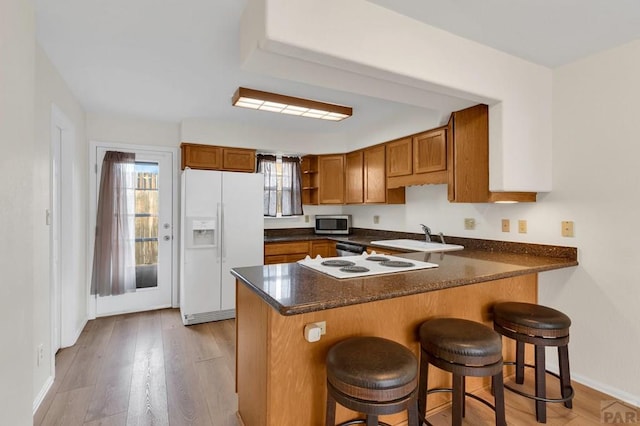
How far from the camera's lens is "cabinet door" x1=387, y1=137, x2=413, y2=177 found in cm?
353

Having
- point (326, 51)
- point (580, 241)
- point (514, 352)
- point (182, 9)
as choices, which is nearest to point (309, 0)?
point (326, 51)

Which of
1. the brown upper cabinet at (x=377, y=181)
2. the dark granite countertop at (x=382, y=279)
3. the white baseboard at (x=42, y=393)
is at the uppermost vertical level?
the brown upper cabinet at (x=377, y=181)

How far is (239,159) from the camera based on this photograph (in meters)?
4.14

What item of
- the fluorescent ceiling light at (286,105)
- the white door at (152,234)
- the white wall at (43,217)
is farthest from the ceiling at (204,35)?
the white door at (152,234)

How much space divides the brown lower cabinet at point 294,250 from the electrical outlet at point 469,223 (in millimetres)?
1746

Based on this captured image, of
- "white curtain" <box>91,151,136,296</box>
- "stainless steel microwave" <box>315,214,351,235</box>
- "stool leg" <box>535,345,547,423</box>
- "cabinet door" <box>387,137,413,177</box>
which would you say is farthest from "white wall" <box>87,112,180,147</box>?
"stool leg" <box>535,345,547,423</box>

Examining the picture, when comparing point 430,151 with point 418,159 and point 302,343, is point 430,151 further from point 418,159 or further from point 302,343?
point 302,343

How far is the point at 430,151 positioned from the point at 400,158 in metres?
0.46

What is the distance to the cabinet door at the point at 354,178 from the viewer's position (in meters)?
4.30

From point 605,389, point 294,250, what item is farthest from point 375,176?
point 605,389

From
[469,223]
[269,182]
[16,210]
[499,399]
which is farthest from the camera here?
[269,182]

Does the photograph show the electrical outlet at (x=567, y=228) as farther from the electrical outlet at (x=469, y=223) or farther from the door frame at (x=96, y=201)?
the door frame at (x=96, y=201)

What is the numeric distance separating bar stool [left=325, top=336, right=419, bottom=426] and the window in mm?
3423

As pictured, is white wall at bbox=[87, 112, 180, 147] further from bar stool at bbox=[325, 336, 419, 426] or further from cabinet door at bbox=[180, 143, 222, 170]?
bar stool at bbox=[325, 336, 419, 426]
